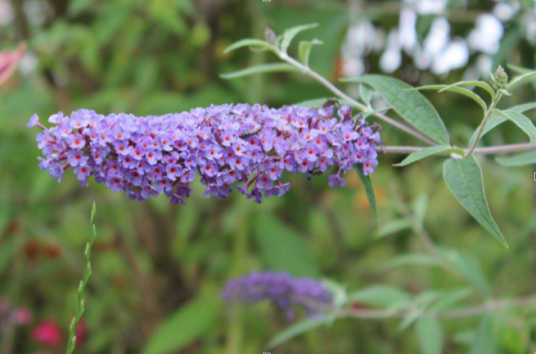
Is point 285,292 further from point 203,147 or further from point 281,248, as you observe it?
point 203,147

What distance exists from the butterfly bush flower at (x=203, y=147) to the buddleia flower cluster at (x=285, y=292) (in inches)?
26.9

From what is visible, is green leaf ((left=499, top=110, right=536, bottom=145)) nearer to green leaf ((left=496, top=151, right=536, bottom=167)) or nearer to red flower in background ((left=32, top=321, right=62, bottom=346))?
green leaf ((left=496, top=151, right=536, bottom=167))

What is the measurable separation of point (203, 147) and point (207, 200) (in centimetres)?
147

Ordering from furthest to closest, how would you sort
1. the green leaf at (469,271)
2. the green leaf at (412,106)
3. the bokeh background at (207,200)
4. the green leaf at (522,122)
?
the bokeh background at (207,200) → the green leaf at (469,271) → the green leaf at (412,106) → the green leaf at (522,122)

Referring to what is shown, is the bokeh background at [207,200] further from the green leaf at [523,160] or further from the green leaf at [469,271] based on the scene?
the green leaf at [523,160]

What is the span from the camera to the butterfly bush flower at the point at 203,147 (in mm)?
669

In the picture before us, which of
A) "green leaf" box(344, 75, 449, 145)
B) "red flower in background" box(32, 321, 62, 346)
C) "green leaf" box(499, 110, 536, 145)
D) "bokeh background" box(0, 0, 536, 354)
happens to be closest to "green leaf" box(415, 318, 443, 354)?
"bokeh background" box(0, 0, 536, 354)

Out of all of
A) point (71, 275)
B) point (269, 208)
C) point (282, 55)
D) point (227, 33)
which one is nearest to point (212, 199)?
point (269, 208)

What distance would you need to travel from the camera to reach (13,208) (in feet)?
5.89

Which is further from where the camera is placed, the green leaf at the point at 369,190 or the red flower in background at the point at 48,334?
the red flower in background at the point at 48,334

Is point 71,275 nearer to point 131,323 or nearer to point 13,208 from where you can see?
point 131,323

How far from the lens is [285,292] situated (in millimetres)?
1375

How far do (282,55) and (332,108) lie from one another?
0.24 m

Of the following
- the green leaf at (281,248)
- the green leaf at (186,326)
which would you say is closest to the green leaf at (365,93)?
the green leaf at (281,248)
